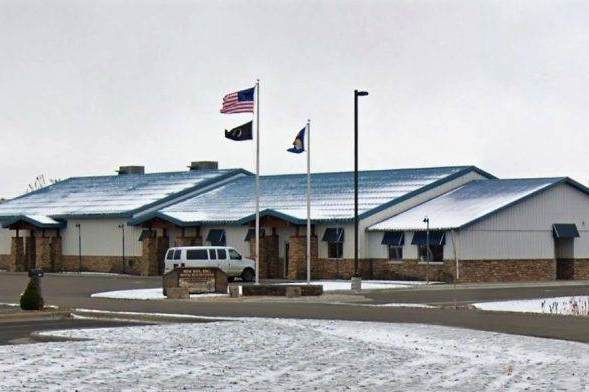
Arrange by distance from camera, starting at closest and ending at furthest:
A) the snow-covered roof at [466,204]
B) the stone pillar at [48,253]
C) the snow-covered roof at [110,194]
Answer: the snow-covered roof at [466,204] → the stone pillar at [48,253] → the snow-covered roof at [110,194]

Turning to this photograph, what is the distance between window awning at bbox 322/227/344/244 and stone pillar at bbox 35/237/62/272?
2254 centimetres

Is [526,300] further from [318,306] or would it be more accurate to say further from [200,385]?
[200,385]

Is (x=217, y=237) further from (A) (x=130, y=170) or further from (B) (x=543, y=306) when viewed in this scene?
(B) (x=543, y=306)

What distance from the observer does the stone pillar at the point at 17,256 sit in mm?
80688

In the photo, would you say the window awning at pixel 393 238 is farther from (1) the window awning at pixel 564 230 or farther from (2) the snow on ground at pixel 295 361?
(2) the snow on ground at pixel 295 361

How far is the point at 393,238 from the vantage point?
62.4 metres

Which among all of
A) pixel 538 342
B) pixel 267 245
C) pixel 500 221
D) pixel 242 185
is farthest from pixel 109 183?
pixel 538 342

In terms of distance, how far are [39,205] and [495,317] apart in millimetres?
61329

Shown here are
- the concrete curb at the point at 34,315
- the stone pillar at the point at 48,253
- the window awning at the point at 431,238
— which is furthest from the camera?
the stone pillar at the point at 48,253

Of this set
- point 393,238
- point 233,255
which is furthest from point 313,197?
point 233,255

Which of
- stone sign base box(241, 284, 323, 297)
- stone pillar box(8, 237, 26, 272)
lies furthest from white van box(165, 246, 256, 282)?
stone pillar box(8, 237, 26, 272)

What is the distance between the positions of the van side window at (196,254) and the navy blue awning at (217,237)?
12.2 metres

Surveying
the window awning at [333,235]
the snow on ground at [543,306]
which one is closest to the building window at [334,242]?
the window awning at [333,235]

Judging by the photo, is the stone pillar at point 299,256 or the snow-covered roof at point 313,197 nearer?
the stone pillar at point 299,256
